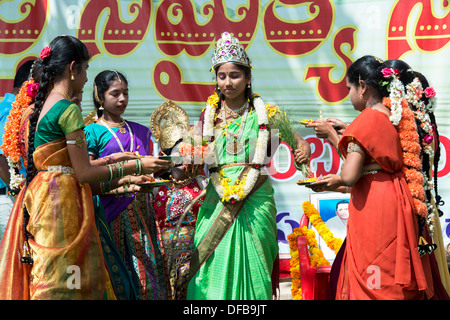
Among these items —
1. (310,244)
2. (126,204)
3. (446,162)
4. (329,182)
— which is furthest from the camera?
(446,162)

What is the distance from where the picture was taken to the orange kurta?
3619mm

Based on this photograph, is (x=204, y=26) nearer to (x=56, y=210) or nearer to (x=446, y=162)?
(x=446, y=162)

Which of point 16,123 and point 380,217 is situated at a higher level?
point 16,123

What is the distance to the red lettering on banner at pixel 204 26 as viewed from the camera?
6109 millimetres

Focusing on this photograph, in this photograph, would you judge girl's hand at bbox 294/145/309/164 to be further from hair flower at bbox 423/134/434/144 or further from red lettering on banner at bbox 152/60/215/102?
red lettering on banner at bbox 152/60/215/102

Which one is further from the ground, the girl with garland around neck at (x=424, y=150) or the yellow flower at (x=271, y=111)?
the yellow flower at (x=271, y=111)


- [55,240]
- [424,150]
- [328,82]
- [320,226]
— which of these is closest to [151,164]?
[55,240]

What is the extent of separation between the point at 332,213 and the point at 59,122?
3.10 meters

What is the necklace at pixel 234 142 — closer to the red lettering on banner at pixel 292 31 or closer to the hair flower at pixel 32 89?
the hair flower at pixel 32 89

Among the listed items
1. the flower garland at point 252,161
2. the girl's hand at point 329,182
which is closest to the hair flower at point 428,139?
the girl's hand at point 329,182

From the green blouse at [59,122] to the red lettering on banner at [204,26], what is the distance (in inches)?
108

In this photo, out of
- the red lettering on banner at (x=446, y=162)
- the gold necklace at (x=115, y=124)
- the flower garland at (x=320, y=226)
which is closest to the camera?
the gold necklace at (x=115, y=124)

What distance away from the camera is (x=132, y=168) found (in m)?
3.77

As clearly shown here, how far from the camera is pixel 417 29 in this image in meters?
6.00
